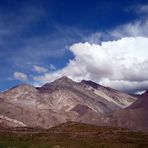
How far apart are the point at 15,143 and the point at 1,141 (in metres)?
5.33

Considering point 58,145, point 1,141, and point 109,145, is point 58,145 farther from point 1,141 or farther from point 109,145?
point 1,141

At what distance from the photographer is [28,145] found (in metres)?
73.9

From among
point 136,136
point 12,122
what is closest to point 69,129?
point 136,136

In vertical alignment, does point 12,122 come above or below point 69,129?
above

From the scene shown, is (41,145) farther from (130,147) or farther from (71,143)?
(130,147)

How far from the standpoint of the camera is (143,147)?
63.9 meters

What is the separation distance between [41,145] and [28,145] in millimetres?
3290

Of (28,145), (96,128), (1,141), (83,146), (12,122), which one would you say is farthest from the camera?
(12,122)

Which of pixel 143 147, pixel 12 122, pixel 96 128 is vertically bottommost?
pixel 143 147

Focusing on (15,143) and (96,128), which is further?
(96,128)

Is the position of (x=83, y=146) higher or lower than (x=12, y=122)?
lower

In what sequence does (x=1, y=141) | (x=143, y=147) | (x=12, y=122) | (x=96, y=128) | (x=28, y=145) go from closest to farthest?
(x=143, y=147)
(x=28, y=145)
(x=1, y=141)
(x=96, y=128)
(x=12, y=122)

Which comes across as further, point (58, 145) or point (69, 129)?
point (69, 129)

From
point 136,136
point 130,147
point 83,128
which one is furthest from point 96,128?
point 130,147
